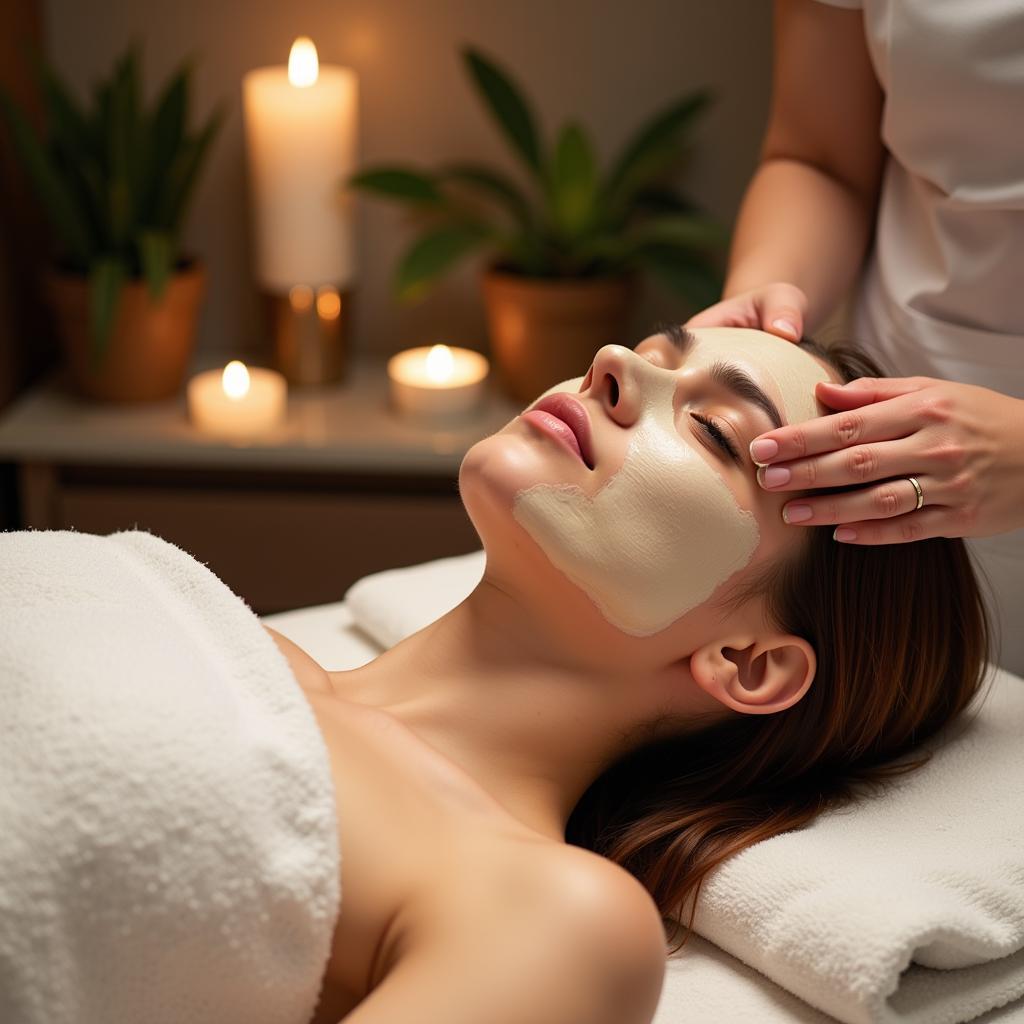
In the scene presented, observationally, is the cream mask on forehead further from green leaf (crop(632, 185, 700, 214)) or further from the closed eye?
green leaf (crop(632, 185, 700, 214))

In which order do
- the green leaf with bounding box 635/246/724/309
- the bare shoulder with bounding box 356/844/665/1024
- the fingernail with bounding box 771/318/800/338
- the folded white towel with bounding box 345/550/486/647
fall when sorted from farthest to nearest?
the green leaf with bounding box 635/246/724/309, the folded white towel with bounding box 345/550/486/647, the fingernail with bounding box 771/318/800/338, the bare shoulder with bounding box 356/844/665/1024

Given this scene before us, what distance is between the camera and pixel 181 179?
232cm

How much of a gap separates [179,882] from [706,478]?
0.50m

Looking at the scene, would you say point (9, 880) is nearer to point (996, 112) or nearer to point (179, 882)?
point (179, 882)

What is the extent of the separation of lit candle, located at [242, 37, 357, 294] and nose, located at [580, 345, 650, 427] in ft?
4.13

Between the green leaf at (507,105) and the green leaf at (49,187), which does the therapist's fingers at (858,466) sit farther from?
the green leaf at (49,187)

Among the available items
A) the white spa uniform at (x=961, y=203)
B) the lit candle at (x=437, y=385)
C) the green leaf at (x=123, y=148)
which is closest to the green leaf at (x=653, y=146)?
the lit candle at (x=437, y=385)

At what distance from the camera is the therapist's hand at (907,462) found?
3.52ft

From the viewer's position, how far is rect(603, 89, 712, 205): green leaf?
2.30 metres

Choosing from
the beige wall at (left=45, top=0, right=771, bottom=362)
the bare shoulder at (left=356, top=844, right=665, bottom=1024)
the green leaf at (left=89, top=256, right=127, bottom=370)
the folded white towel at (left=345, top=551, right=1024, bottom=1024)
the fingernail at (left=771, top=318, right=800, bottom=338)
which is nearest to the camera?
the bare shoulder at (left=356, top=844, right=665, bottom=1024)

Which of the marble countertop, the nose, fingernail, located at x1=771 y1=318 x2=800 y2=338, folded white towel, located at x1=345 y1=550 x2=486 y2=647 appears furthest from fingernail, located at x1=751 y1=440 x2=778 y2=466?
the marble countertop

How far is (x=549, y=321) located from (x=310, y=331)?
0.43m

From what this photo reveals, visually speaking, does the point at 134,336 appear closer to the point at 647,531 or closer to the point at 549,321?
the point at 549,321

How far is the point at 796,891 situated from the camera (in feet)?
3.46
